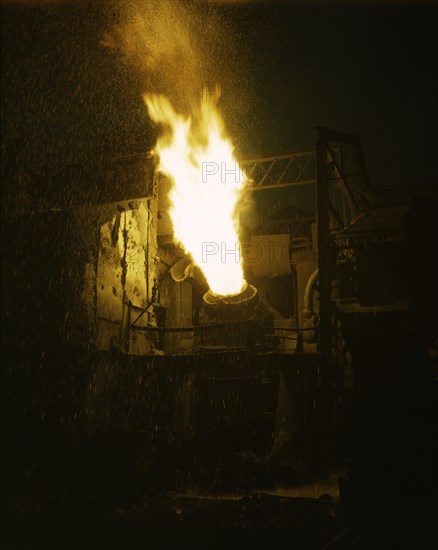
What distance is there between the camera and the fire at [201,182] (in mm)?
16609

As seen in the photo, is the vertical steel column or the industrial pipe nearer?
the vertical steel column

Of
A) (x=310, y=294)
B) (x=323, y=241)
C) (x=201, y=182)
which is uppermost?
(x=201, y=182)

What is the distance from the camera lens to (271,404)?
14.2 metres

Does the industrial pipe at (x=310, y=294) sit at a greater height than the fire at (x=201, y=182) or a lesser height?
lesser

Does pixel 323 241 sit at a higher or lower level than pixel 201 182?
lower

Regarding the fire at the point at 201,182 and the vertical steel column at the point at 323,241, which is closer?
the vertical steel column at the point at 323,241

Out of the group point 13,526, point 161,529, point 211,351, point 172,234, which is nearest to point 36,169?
point 172,234

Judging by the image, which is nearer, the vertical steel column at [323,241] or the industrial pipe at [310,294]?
the vertical steel column at [323,241]

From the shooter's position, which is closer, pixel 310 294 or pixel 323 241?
pixel 323 241

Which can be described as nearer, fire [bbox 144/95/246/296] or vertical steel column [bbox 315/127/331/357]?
vertical steel column [bbox 315/127/331/357]

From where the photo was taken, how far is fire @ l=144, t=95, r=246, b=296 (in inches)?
654

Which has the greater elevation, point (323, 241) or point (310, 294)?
point (323, 241)

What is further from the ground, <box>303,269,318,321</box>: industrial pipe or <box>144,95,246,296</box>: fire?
<box>144,95,246,296</box>: fire

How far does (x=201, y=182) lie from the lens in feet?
57.1
